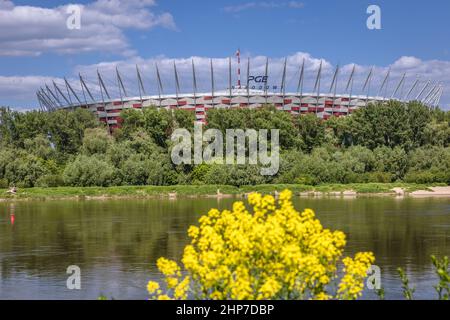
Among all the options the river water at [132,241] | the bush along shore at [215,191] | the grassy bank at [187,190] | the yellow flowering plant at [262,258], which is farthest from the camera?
the grassy bank at [187,190]

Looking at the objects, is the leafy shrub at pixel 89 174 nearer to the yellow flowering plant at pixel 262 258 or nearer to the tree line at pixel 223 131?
the tree line at pixel 223 131

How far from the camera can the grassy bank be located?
225ft

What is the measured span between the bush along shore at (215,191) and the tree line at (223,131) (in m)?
1.60

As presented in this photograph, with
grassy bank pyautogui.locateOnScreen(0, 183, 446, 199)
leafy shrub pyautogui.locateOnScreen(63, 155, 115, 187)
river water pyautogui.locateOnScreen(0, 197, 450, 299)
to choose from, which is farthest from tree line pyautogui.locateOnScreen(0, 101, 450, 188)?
river water pyautogui.locateOnScreen(0, 197, 450, 299)

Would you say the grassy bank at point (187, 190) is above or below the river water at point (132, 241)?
above

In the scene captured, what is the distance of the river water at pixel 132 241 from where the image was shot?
2234 centimetres

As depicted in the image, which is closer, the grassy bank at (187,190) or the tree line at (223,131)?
the grassy bank at (187,190)

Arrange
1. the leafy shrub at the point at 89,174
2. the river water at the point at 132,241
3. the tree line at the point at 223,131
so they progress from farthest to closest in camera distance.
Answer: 1. the tree line at the point at 223,131
2. the leafy shrub at the point at 89,174
3. the river water at the point at 132,241

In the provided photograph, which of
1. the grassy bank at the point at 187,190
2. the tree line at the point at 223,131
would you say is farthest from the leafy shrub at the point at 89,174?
the grassy bank at the point at 187,190

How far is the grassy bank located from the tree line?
155 cm

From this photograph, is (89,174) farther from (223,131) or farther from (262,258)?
(262,258)

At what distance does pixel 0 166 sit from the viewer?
73.5 metres

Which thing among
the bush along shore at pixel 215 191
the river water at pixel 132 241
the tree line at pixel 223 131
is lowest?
the river water at pixel 132 241

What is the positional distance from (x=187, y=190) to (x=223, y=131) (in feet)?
49.0
